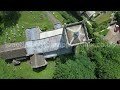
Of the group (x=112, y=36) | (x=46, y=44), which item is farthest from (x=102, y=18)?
(x=46, y=44)

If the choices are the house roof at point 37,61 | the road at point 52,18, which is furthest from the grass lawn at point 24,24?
the house roof at point 37,61

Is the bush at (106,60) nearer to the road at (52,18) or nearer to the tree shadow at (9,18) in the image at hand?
the road at (52,18)

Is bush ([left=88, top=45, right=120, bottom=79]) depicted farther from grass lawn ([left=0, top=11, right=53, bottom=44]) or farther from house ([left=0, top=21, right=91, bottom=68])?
grass lawn ([left=0, top=11, right=53, bottom=44])

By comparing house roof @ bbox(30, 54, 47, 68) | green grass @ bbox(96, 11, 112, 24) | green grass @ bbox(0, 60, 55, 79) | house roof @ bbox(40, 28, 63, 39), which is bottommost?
green grass @ bbox(0, 60, 55, 79)

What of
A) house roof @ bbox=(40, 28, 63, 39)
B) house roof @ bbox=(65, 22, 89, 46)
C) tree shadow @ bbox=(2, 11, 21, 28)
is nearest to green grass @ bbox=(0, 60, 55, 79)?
house roof @ bbox=(40, 28, 63, 39)

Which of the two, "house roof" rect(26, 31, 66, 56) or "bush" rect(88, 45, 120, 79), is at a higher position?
"house roof" rect(26, 31, 66, 56)

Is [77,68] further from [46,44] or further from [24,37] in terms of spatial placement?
[24,37]

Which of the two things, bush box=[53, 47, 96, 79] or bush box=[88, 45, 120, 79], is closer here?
bush box=[53, 47, 96, 79]
